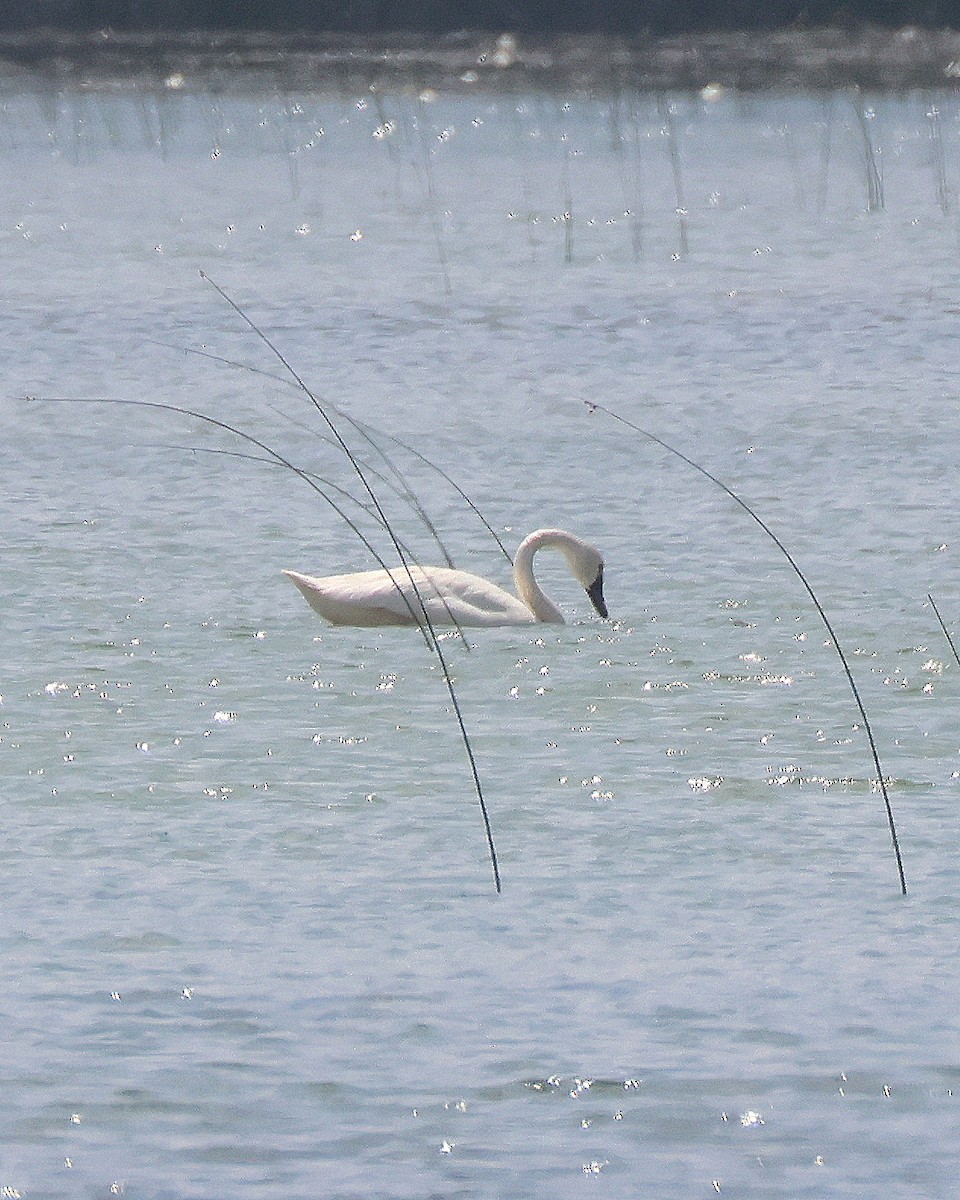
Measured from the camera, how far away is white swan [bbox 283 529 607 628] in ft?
24.1

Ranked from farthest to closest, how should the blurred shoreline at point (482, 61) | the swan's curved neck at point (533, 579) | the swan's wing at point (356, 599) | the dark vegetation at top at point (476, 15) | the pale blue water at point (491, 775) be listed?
the dark vegetation at top at point (476, 15)
the blurred shoreline at point (482, 61)
the swan's curved neck at point (533, 579)
the swan's wing at point (356, 599)
the pale blue water at point (491, 775)

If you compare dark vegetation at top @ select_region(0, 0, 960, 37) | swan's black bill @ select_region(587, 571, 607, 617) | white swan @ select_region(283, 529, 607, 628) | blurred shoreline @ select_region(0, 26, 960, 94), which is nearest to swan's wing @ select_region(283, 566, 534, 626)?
white swan @ select_region(283, 529, 607, 628)

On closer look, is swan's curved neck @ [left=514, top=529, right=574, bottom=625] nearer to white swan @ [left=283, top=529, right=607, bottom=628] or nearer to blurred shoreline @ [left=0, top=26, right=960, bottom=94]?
white swan @ [left=283, top=529, right=607, bottom=628]

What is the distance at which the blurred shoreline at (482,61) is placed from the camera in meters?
31.7

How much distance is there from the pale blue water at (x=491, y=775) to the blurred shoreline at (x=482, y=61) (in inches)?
708

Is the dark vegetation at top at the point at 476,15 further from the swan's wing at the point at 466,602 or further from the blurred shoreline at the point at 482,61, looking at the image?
the swan's wing at the point at 466,602

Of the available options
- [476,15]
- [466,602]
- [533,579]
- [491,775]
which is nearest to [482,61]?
[476,15]

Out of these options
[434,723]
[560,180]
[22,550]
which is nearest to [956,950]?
[434,723]

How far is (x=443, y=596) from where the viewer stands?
291 inches

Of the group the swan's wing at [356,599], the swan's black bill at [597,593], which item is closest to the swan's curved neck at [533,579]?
the swan's black bill at [597,593]

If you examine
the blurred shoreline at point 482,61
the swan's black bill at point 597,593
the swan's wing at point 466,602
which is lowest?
the blurred shoreline at point 482,61

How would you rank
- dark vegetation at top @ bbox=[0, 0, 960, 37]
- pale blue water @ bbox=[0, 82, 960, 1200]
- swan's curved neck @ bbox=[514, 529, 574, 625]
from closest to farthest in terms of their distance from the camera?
pale blue water @ bbox=[0, 82, 960, 1200], swan's curved neck @ bbox=[514, 529, 574, 625], dark vegetation at top @ bbox=[0, 0, 960, 37]

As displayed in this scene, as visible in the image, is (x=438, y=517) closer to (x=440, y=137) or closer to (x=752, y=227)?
(x=752, y=227)

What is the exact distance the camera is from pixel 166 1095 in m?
4.06
